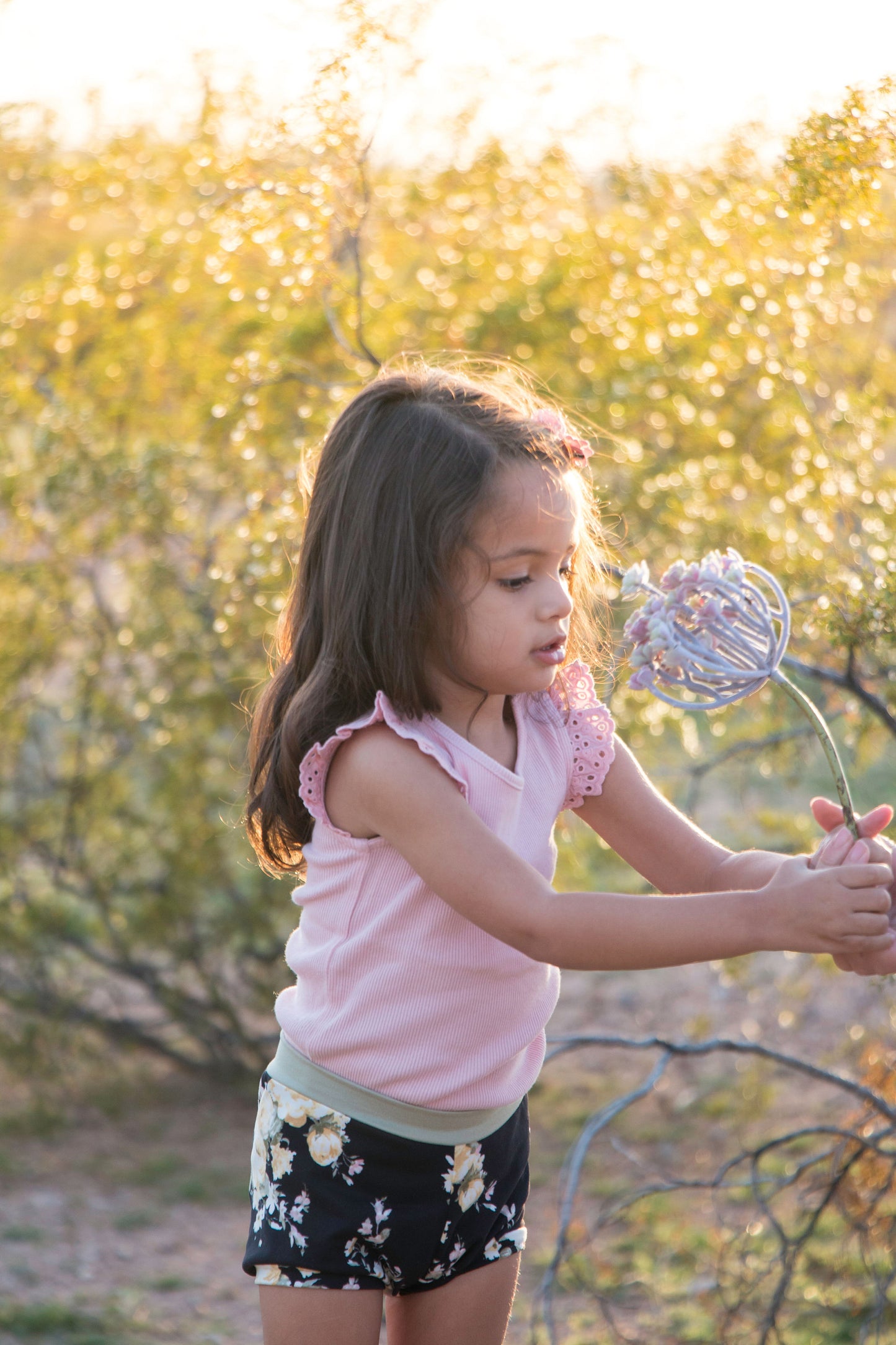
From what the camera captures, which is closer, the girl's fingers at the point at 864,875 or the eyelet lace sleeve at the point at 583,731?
the girl's fingers at the point at 864,875

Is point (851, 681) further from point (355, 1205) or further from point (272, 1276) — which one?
point (272, 1276)

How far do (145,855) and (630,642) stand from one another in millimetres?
2870

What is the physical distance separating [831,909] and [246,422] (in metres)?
1.86

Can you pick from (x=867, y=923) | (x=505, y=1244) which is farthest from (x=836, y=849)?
(x=505, y=1244)

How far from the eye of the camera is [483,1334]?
1653mm

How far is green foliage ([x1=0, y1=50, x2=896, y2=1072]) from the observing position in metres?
2.68

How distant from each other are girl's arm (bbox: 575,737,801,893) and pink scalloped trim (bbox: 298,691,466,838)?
0.27 m

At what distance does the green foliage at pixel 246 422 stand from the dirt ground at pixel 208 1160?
293 millimetres

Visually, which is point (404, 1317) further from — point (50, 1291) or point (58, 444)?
point (58, 444)

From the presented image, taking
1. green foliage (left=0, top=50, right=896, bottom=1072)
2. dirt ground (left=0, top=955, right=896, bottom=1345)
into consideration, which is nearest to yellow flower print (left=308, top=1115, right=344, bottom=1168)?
green foliage (left=0, top=50, right=896, bottom=1072)

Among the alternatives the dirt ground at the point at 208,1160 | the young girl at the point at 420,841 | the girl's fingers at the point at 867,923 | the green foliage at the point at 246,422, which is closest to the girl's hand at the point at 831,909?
the girl's fingers at the point at 867,923

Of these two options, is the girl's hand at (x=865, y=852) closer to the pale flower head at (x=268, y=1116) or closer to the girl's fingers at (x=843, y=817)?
the girl's fingers at (x=843, y=817)

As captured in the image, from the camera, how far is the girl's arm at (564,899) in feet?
4.23

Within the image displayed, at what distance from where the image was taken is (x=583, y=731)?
5.59ft
